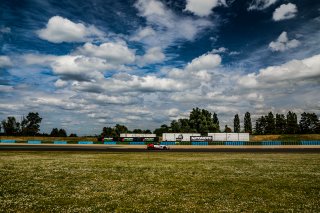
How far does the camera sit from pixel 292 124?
195 metres

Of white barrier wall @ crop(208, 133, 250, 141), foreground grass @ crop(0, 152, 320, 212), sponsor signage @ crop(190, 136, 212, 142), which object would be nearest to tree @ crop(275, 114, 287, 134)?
white barrier wall @ crop(208, 133, 250, 141)

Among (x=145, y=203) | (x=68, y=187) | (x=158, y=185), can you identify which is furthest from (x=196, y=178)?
(x=68, y=187)

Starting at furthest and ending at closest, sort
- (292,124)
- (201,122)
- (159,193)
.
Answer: (292,124) < (201,122) < (159,193)

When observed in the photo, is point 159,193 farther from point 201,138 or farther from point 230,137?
point 230,137

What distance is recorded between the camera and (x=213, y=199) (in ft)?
42.3

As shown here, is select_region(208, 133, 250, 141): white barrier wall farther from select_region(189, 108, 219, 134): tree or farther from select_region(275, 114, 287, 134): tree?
select_region(275, 114, 287, 134): tree

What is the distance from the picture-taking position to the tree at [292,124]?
194 m

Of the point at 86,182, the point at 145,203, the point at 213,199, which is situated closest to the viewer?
the point at 145,203

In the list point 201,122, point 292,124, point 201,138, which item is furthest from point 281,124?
point 201,138

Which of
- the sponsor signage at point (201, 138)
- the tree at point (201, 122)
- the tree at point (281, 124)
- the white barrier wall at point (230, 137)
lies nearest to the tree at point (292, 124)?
the tree at point (281, 124)

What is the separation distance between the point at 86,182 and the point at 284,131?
20578cm

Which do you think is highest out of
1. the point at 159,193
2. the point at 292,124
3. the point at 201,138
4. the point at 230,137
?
the point at 292,124

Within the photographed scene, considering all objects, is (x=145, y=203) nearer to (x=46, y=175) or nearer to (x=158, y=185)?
(x=158, y=185)

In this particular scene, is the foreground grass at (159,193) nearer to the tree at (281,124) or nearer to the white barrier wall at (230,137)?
the white barrier wall at (230,137)
